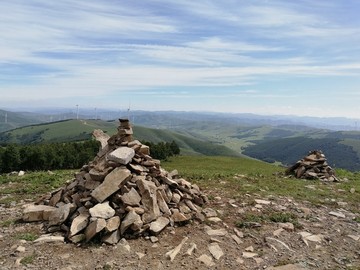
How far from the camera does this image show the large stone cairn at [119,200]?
14.5 m

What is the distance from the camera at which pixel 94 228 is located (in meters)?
14.0

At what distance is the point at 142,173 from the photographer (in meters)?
17.8

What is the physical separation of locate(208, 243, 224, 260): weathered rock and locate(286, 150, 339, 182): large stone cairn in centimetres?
1914

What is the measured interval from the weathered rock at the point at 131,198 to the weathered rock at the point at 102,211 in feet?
2.58

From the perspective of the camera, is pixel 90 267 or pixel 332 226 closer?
pixel 90 267

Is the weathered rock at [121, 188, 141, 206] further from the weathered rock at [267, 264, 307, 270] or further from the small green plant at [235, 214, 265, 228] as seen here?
the weathered rock at [267, 264, 307, 270]

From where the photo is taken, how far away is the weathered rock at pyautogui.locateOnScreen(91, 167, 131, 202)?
15.6 metres

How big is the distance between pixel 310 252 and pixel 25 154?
69525 mm

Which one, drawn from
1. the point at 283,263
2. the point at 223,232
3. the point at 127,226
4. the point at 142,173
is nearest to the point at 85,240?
the point at 127,226

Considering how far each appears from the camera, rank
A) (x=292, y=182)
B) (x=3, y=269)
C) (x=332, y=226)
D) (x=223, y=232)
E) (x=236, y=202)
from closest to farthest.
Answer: (x=3, y=269) < (x=223, y=232) < (x=332, y=226) < (x=236, y=202) < (x=292, y=182)

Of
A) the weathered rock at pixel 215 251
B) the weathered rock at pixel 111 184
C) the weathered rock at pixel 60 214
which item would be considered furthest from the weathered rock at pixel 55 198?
the weathered rock at pixel 215 251

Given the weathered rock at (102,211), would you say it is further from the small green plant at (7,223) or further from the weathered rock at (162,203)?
the small green plant at (7,223)

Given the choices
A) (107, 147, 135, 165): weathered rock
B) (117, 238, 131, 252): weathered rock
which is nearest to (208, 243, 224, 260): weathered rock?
(117, 238, 131, 252): weathered rock

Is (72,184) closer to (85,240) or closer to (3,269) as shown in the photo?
(85,240)
